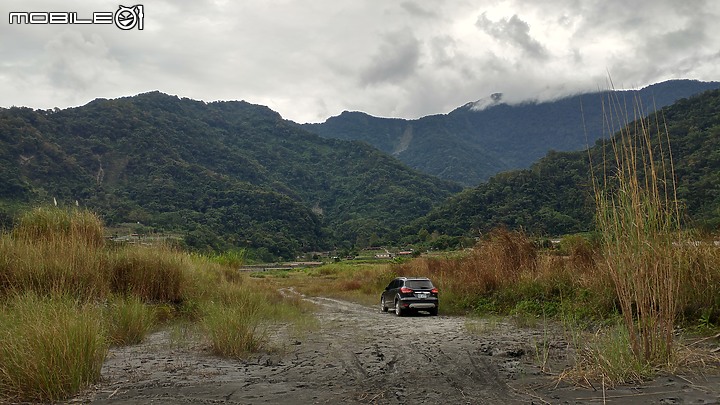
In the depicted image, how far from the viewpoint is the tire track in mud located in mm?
6926

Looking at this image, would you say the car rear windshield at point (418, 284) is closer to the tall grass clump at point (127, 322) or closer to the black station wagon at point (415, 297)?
the black station wagon at point (415, 297)

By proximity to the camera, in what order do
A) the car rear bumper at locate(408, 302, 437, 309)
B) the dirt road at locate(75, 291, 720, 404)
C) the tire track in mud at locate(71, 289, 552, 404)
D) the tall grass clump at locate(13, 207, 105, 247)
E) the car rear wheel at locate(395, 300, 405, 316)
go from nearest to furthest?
the dirt road at locate(75, 291, 720, 404)
the tire track in mud at locate(71, 289, 552, 404)
the tall grass clump at locate(13, 207, 105, 247)
the car rear bumper at locate(408, 302, 437, 309)
the car rear wheel at locate(395, 300, 405, 316)

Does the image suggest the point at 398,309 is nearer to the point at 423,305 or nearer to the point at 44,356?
the point at 423,305

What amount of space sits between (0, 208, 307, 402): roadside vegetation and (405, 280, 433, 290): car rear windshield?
5.73 meters

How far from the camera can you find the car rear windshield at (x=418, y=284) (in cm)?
2083

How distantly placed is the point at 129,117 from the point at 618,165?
152 m

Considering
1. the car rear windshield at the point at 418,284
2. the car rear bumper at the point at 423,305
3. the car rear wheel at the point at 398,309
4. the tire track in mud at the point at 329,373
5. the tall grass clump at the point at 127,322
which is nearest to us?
the tire track in mud at the point at 329,373

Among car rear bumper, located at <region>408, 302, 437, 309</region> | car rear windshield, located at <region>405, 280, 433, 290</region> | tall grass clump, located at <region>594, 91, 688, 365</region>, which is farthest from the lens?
car rear windshield, located at <region>405, 280, 433, 290</region>

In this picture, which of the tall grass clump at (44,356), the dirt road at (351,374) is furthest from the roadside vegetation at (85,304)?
the dirt road at (351,374)

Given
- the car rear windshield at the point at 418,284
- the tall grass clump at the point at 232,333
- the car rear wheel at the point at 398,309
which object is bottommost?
the car rear wheel at the point at 398,309

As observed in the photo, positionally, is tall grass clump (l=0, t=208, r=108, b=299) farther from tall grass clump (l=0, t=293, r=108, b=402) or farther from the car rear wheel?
the car rear wheel

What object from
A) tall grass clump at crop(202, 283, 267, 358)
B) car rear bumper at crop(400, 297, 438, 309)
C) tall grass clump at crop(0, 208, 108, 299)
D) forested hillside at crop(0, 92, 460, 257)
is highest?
forested hillside at crop(0, 92, 460, 257)

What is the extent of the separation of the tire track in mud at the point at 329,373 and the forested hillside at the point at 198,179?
47896mm

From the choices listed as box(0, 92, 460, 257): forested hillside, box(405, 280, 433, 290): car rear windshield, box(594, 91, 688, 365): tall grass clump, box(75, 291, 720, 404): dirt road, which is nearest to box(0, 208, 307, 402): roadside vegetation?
box(75, 291, 720, 404): dirt road
